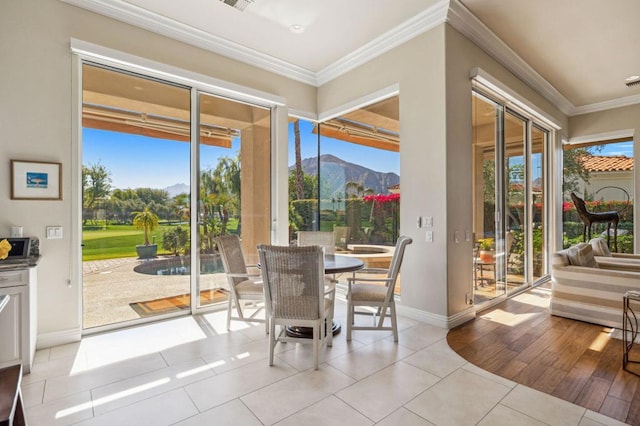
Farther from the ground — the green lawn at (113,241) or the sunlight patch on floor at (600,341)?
the green lawn at (113,241)

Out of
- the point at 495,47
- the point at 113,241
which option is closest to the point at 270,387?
the point at 113,241

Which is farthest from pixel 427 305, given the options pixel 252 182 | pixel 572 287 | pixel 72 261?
pixel 72 261

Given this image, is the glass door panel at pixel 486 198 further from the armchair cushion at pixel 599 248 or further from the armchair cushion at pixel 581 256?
the armchair cushion at pixel 599 248

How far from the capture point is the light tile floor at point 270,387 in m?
2.01

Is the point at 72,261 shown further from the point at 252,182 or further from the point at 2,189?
the point at 252,182

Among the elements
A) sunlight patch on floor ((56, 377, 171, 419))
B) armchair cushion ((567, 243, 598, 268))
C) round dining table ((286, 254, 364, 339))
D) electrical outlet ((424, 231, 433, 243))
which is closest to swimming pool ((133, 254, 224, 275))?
round dining table ((286, 254, 364, 339))

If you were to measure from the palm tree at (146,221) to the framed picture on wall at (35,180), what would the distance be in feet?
2.48

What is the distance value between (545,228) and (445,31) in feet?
15.1

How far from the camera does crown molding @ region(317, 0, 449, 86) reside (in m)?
3.50

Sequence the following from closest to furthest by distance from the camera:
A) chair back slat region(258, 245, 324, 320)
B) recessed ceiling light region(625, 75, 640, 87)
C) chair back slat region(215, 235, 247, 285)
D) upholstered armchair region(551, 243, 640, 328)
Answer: chair back slat region(258, 245, 324, 320), chair back slat region(215, 235, 247, 285), upholstered armchair region(551, 243, 640, 328), recessed ceiling light region(625, 75, 640, 87)

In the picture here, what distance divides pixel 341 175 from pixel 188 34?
2.77 m

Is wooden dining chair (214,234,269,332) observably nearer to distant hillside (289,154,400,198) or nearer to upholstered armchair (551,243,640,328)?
distant hillside (289,154,400,198)

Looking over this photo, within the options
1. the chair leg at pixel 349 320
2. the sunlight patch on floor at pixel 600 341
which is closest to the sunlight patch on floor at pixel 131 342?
the chair leg at pixel 349 320

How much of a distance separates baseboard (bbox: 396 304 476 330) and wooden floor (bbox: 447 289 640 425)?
0.23ft
